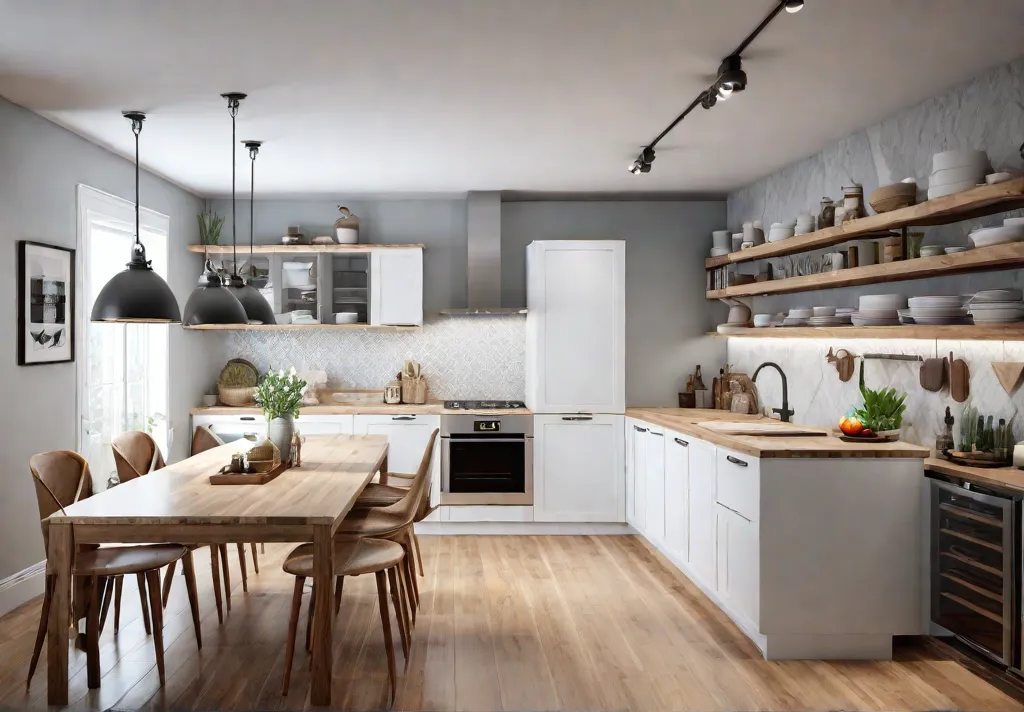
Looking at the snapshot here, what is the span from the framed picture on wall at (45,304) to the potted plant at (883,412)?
4435mm

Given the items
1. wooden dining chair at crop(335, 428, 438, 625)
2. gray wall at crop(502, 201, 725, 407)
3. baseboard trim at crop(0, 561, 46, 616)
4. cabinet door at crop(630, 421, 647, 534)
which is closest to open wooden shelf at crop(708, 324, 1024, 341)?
cabinet door at crop(630, 421, 647, 534)

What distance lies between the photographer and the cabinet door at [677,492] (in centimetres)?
467

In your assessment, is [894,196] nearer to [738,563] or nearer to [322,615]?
[738,563]

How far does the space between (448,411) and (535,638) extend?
8.06 ft

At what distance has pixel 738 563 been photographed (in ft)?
12.5

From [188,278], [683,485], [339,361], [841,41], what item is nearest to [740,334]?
[683,485]

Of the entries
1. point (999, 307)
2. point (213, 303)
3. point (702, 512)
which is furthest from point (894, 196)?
point (213, 303)

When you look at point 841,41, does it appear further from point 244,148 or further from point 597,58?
point 244,148

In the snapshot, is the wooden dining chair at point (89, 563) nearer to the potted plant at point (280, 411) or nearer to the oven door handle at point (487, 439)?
the potted plant at point (280, 411)

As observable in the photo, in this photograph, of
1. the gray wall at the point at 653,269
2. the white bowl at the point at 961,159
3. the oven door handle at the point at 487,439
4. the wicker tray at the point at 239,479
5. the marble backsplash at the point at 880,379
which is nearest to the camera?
the white bowl at the point at 961,159

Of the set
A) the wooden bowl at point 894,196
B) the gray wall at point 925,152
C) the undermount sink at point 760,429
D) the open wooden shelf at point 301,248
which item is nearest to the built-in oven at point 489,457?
the open wooden shelf at point 301,248

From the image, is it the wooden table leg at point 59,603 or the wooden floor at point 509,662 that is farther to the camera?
the wooden floor at point 509,662

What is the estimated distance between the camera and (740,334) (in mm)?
5719

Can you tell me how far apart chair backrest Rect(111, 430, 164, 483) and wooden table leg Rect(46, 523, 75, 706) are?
1.17m
